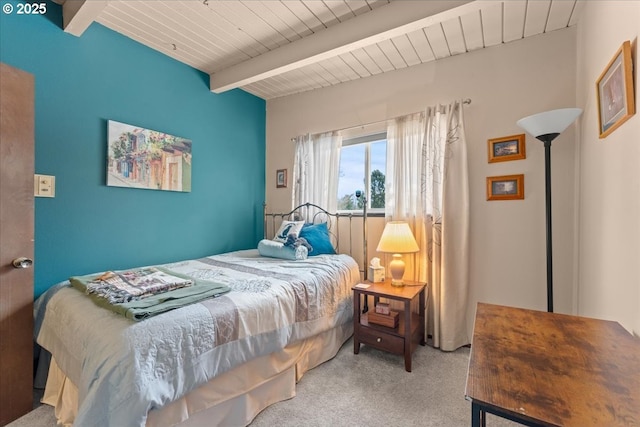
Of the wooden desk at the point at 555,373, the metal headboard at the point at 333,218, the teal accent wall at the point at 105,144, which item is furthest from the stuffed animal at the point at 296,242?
the wooden desk at the point at 555,373

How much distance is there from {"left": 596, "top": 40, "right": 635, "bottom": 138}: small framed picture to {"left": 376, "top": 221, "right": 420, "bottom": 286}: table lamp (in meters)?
1.33

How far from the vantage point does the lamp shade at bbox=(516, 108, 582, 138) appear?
1.72 m

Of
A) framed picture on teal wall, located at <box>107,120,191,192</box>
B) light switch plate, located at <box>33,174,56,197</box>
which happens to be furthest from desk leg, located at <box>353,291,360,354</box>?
light switch plate, located at <box>33,174,56,197</box>

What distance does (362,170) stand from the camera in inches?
122

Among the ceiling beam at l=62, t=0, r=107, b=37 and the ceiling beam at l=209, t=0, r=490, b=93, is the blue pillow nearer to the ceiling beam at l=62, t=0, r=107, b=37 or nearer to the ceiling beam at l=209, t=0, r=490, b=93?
the ceiling beam at l=209, t=0, r=490, b=93

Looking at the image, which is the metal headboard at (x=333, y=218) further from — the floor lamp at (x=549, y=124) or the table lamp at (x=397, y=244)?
the floor lamp at (x=549, y=124)

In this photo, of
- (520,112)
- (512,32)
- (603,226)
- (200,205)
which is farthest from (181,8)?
(603,226)

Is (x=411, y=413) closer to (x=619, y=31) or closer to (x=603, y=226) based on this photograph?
(x=603, y=226)

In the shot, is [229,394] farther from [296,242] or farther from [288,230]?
[288,230]

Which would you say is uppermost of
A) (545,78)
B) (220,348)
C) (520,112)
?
(545,78)

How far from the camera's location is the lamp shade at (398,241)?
2342 mm

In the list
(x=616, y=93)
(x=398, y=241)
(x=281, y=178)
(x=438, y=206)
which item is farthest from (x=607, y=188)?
(x=281, y=178)

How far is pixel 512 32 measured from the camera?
2.23m

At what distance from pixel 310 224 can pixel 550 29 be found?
104 inches
